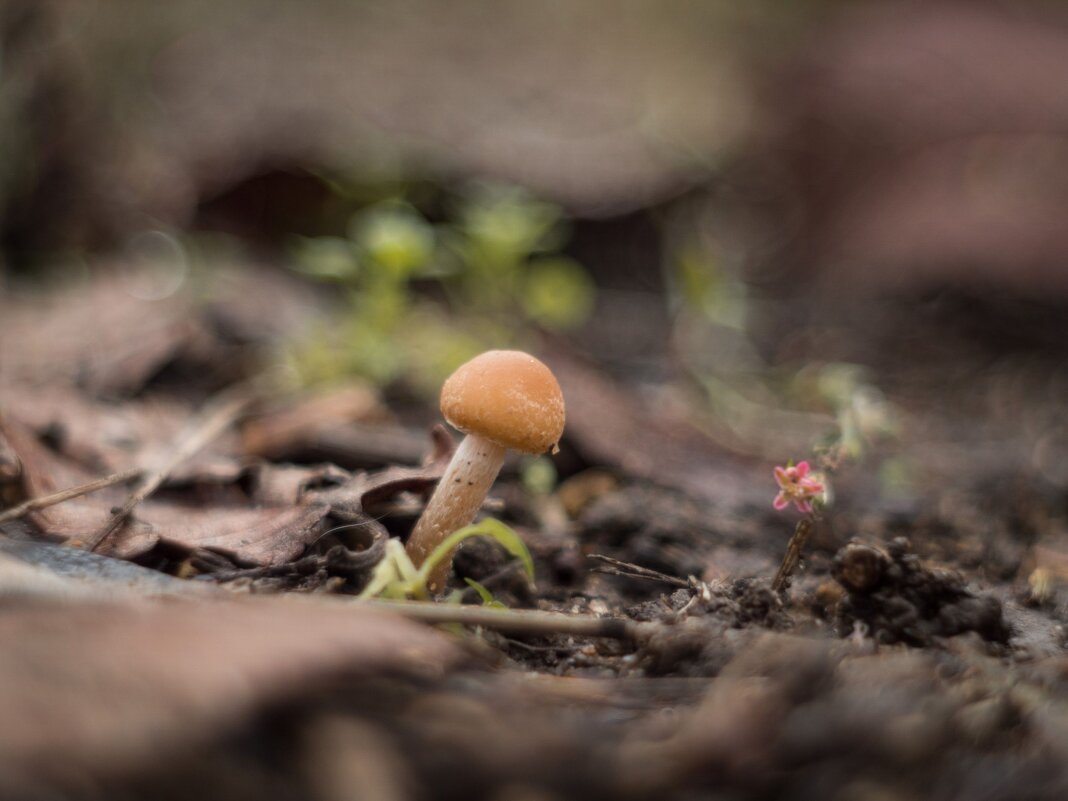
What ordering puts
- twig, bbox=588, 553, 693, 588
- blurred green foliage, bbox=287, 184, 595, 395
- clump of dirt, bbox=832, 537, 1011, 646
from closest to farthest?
clump of dirt, bbox=832, 537, 1011, 646 < twig, bbox=588, 553, 693, 588 < blurred green foliage, bbox=287, 184, 595, 395

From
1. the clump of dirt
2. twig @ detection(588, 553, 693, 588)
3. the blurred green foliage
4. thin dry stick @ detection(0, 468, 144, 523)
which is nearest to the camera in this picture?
the clump of dirt

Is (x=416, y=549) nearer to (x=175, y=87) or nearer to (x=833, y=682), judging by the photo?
(x=833, y=682)

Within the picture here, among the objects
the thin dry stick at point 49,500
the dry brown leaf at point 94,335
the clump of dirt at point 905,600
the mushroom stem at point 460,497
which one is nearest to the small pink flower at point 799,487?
the clump of dirt at point 905,600

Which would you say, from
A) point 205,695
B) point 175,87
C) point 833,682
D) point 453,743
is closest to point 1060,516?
point 833,682

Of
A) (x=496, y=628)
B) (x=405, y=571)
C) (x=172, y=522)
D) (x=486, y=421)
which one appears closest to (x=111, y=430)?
(x=172, y=522)

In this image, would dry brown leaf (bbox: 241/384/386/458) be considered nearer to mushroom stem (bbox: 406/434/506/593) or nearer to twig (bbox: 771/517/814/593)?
mushroom stem (bbox: 406/434/506/593)

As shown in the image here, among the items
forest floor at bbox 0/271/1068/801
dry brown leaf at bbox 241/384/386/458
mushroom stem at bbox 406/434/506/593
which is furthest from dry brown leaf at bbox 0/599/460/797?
dry brown leaf at bbox 241/384/386/458
